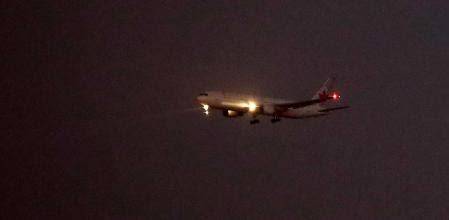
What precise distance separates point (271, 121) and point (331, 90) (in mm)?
26702

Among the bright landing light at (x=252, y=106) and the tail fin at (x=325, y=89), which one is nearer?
the bright landing light at (x=252, y=106)

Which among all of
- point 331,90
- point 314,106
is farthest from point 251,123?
point 331,90

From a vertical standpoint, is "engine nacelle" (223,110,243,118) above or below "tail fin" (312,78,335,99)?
below

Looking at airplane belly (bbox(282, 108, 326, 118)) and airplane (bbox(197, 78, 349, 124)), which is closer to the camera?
airplane (bbox(197, 78, 349, 124))

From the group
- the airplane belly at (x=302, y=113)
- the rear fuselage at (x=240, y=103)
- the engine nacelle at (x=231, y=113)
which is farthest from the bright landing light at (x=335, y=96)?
the engine nacelle at (x=231, y=113)

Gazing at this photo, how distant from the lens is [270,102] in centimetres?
9025

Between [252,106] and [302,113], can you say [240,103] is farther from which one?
[302,113]

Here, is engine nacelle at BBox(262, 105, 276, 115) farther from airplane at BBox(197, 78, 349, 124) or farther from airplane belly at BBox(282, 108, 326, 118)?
airplane belly at BBox(282, 108, 326, 118)

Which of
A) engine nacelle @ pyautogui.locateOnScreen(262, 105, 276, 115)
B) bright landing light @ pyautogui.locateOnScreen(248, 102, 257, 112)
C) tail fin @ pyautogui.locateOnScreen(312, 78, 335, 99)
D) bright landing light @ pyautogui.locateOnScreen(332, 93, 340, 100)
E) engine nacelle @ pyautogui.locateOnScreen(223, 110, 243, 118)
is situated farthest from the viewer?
tail fin @ pyautogui.locateOnScreen(312, 78, 335, 99)

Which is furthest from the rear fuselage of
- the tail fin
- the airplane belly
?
the tail fin

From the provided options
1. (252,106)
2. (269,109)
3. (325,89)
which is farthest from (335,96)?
(325,89)

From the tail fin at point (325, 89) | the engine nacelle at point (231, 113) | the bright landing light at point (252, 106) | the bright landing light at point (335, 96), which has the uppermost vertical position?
the tail fin at point (325, 89)

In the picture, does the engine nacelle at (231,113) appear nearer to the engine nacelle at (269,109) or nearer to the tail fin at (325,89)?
the engine nacelle at (269,109)

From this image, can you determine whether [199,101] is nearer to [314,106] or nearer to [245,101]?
[245,101]
